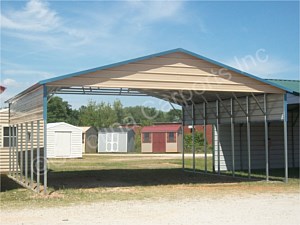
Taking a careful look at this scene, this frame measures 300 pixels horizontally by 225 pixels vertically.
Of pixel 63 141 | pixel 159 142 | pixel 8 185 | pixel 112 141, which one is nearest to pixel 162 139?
pixel 159 142

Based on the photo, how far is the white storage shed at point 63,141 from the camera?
1333 inches

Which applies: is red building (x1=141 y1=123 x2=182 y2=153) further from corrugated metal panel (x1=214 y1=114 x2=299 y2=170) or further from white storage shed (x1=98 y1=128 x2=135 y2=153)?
corrugated metal panel (x1=214 y1=114 x2=299 y2=170)

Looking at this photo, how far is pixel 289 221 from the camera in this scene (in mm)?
8727

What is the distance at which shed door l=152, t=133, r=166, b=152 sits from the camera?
48.5 metres

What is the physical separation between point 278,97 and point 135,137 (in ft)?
117

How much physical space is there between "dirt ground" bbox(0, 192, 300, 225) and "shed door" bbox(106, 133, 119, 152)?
35.9 meters

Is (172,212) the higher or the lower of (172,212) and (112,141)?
the lower

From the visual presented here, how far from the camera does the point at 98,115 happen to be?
6994 cm

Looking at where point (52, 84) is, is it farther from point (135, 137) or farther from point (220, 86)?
point (135, 137)

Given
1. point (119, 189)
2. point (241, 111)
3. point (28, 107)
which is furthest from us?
point (241, 111)

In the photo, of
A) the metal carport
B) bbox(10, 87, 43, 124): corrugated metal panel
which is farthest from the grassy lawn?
bbox(10, 87, 43, 124): corrugated metal panel

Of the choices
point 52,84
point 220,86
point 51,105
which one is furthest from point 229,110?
point 51,105

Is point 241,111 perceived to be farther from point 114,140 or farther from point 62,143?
point 114,140

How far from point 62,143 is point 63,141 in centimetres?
17
